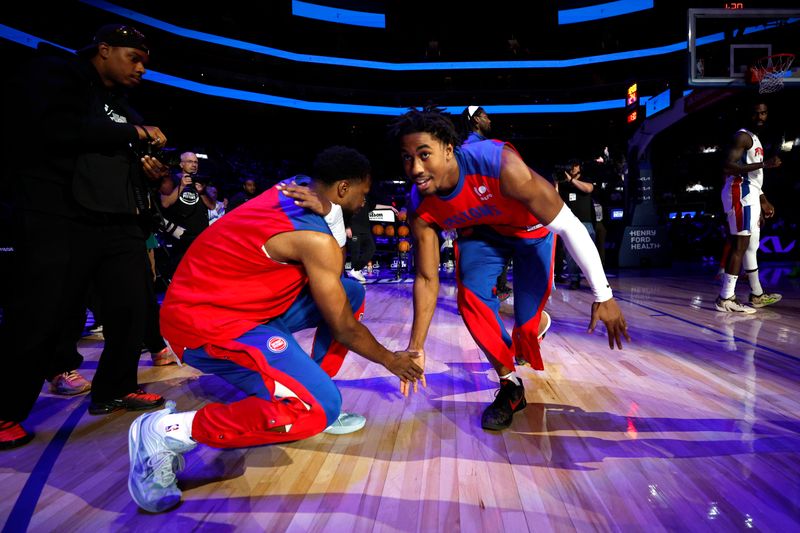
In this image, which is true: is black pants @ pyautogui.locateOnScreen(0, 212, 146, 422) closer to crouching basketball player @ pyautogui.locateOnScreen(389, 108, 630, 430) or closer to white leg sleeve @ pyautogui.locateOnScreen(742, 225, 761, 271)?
crouching basketball player @ pyautogui.locateOnScreen(389, 108, 630, 430)

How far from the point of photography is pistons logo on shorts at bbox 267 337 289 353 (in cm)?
146

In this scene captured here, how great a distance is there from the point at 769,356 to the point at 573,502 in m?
2.23

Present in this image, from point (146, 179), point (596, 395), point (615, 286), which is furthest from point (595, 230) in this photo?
point (146, 179)

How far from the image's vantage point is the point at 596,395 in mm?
2152

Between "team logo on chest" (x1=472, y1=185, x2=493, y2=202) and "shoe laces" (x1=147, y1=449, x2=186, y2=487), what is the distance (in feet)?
4.74

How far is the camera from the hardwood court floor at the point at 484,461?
1232 millimetres

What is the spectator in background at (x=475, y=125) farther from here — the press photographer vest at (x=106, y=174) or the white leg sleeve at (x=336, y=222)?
the press photographer vest at (x=106, y=174)

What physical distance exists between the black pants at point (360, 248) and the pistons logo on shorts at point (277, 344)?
5.24 m

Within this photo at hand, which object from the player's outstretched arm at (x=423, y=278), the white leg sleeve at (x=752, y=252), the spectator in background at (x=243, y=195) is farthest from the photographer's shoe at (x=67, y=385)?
the white leg sleeve at (x=752, y=252)

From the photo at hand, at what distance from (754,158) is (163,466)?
5.00 metres

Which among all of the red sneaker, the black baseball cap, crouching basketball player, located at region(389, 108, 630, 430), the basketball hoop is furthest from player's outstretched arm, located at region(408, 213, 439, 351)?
the basketball hoop

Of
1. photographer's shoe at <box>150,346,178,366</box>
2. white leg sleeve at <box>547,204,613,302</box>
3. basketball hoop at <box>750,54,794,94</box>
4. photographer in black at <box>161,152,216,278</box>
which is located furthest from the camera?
basketball hoop at <box>750,54,794,94</box>

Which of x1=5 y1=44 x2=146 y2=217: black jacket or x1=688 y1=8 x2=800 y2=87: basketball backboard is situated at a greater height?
x1=688 y1=8 x2=800 y2=87: basketball backboard

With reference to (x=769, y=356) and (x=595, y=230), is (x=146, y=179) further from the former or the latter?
(x=595, y=230)
